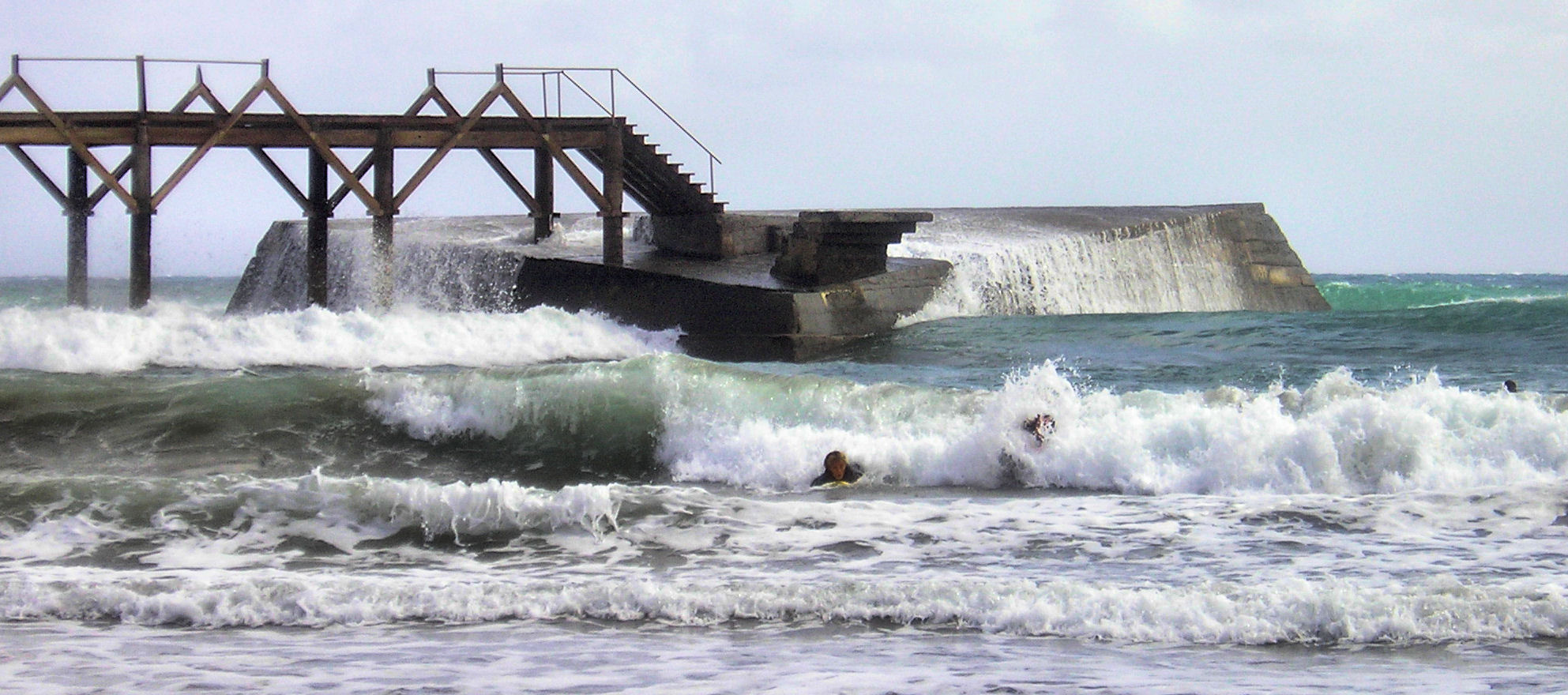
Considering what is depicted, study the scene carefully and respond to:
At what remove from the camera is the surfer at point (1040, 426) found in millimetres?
11359

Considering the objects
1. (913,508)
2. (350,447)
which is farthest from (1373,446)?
(350,447)

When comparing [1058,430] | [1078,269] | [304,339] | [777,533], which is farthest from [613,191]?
[777,533]

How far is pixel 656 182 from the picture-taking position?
23047 millimetres

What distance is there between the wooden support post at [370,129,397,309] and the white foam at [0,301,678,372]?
1.58 ft

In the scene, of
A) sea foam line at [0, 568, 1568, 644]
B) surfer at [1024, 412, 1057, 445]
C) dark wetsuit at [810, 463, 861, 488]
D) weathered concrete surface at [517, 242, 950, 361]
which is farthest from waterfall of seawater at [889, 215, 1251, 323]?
sea foam line at [0, 568, 1568, 644]

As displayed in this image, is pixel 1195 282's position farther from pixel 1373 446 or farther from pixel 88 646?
pixel 88 646

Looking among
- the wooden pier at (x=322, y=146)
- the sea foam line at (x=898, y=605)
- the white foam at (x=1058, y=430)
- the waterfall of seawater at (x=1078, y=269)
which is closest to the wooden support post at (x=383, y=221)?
the wooden pier at (x=322, y=146)

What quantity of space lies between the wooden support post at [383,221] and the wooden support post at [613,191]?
289 cm

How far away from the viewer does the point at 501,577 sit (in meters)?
8.36

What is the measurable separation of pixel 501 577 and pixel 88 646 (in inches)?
83.7

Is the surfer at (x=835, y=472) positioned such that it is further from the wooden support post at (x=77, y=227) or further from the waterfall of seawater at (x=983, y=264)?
the wooden support post at (x=77, y=227)

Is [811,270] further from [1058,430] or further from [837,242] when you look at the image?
[1058,430]

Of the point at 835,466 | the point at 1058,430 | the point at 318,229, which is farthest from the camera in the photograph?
the point at 318,229

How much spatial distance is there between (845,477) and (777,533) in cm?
195
